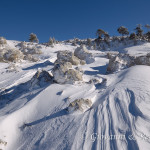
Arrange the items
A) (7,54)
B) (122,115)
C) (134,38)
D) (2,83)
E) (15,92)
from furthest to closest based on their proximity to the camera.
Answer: (134,38)
(7,54)
(2,83)
(15,92)
(122,115)

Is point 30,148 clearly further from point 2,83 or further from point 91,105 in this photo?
point 2,83

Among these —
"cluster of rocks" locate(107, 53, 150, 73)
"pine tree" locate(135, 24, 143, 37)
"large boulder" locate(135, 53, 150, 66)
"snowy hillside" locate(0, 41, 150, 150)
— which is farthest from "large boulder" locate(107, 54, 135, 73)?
"pine tree" locate(135, 24, 143, 37)

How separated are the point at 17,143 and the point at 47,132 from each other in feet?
2.69

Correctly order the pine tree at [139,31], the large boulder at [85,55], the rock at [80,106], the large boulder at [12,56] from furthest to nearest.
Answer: the pine tree at [139,31] → the large boulder at [12,56] → the large boulder at [85,55] → the rock at [80,106]

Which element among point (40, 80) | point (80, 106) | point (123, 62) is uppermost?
point (123, 62)

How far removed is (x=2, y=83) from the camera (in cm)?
658

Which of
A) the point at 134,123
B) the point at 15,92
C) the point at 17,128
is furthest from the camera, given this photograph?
the point at 15,92

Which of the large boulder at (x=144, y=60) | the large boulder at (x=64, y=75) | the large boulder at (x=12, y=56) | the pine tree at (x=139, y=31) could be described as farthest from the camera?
the pine tree at (x=139, y=31)

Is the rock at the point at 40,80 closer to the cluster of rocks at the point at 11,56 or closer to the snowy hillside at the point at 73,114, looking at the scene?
the snowy hillside at the point at 73,114

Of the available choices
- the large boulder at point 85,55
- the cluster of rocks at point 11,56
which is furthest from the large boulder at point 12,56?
the large boulder at point 85,55

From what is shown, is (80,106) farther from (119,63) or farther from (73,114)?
(119,63)

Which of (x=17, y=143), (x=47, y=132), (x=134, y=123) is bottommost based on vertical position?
(x=17, y=143)

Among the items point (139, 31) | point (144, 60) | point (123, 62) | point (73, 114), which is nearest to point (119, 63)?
point (123, 62)

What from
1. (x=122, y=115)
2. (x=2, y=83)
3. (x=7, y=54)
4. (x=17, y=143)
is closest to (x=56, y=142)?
(x=17, y=143)
